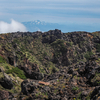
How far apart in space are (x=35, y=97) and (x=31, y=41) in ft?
538

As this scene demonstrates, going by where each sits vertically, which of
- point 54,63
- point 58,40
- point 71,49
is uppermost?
point 58,40

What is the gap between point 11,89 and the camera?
116 feet

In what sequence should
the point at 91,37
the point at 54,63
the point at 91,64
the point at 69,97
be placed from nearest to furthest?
the point at 69,97 < the point at 91,64 < the point at 54,63 < the point at 91,37

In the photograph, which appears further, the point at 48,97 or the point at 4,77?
the point at 4,77

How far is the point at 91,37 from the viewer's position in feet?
630

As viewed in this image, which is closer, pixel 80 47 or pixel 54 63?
pixel 54 63

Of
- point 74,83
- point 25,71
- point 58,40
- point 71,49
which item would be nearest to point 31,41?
point 58,40

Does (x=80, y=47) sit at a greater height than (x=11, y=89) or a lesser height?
greater

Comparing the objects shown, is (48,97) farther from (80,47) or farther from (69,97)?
(80,47)

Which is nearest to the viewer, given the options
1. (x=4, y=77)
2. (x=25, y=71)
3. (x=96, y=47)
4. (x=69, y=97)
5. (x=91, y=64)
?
(x=69, y=97)

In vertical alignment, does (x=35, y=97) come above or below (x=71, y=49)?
below

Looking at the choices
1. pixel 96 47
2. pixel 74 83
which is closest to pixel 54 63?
pixel 96 47

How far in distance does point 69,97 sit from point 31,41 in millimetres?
164722

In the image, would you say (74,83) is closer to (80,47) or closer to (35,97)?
(35,97)
